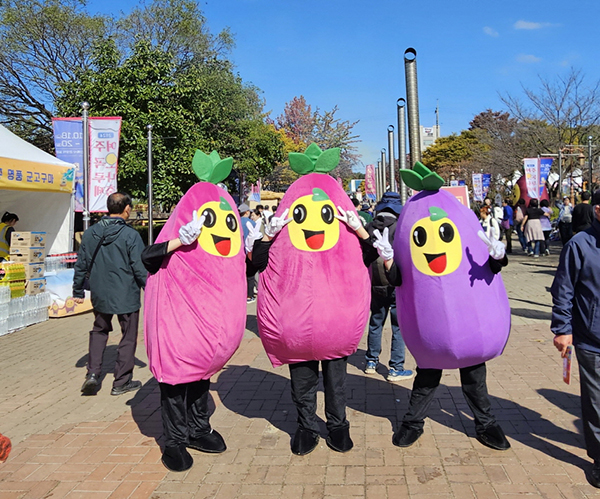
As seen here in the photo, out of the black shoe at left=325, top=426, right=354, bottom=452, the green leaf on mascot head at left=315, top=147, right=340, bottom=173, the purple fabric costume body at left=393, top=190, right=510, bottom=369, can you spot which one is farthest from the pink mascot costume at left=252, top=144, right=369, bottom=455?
the purple fabric costume body at left=393, top=190, right=510, bottom=369

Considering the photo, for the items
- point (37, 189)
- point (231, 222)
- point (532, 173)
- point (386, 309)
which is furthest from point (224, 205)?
point (532, 173)

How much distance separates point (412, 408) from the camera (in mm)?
3963

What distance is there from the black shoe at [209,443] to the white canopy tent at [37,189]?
684 centimetres

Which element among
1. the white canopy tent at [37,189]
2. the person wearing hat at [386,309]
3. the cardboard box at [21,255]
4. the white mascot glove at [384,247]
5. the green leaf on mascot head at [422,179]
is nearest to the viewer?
the white mascot glove at [384,247]

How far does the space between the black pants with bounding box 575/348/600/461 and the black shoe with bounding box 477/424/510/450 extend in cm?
59

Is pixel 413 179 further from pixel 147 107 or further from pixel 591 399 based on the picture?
pixel 147 107

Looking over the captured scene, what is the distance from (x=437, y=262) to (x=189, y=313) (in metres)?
1.67

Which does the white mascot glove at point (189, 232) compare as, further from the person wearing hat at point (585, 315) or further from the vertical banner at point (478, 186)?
the vertical banner at point (478, 186)

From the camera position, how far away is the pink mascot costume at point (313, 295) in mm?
3762

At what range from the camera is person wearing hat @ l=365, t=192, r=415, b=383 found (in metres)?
5.19

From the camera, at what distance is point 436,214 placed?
148 inches

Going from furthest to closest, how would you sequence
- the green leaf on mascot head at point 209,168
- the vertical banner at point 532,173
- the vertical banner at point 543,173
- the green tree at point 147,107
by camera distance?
1. the vertical banner at point 543,173
2. the vertical banner at point 532,173
3. the green tree at point 147,107
4. the green leaf on mascot head at point 209,168

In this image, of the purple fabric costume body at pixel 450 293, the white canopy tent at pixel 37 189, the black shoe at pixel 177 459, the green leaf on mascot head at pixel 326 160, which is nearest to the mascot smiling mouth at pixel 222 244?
the green leaf on mascot head at pixel 326 160

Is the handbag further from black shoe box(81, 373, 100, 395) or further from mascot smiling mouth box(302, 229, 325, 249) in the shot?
mascot smiling mouth box(302, 229, 325, 249)
